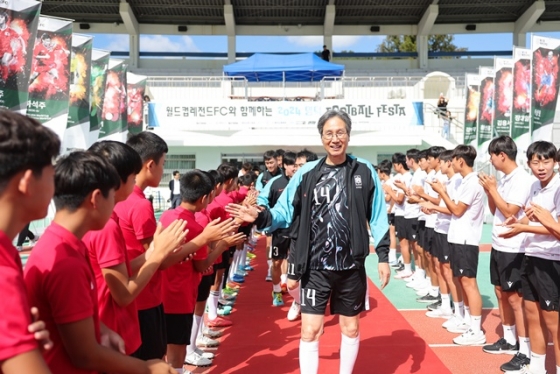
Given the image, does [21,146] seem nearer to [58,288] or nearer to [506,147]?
[58,288]

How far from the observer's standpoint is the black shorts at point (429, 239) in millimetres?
6606

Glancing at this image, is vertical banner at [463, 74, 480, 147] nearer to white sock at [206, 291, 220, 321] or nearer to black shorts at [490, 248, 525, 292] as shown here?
black shorts at [490, 248, 525, 292]

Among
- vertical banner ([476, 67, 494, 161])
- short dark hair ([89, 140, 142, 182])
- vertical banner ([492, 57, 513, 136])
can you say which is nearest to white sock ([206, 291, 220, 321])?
short dark hair ([89, 140, 142, 182])

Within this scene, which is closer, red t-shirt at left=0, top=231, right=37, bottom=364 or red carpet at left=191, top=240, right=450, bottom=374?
red t-shirt at left=0, top=231, right=37, bottom=364

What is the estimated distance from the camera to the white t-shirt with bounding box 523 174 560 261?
3.88 m

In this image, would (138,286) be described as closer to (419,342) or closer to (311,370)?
(311,370)

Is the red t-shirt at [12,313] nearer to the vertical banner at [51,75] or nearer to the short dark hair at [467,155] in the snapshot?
the short dark hair at [467,155]

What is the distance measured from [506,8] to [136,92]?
22.5m

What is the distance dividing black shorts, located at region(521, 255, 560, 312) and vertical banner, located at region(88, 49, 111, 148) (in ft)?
33.5

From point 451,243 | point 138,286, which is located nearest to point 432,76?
point 451,243

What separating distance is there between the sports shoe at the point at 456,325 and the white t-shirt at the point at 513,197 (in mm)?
1319

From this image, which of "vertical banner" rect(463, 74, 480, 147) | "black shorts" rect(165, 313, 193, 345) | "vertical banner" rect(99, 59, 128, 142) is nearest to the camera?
"black shorts" rect(165, 313, 193, 345)

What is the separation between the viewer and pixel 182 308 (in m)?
3.57

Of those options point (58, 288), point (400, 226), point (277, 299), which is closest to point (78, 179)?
point (58, 288)
